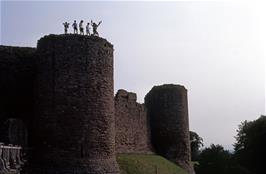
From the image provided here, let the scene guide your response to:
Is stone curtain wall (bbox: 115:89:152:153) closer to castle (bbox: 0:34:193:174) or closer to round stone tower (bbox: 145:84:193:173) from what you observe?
round stone tower (bbox: 145:84:193:173)

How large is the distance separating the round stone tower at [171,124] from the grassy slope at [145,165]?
7.64ft

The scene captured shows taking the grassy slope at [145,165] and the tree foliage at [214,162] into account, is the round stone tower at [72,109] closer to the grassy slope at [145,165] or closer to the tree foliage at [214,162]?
the grassy slope at [145,165]

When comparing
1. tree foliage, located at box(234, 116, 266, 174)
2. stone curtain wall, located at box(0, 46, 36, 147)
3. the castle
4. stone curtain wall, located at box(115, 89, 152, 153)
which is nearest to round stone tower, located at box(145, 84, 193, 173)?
stone curtain wall, located at box(115, 89, 152, 153)

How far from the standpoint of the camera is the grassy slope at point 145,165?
27953 mm

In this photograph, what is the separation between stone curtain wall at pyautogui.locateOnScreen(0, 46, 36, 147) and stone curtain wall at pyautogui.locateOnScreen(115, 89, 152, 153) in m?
8.00

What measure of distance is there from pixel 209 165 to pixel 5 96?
20.5 metres

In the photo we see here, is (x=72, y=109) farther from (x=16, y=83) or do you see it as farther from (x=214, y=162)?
(x=214, y=162)

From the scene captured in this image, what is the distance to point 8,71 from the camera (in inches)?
1021

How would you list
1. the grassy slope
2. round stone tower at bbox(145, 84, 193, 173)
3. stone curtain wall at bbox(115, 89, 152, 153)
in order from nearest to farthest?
the grassy slope < stone curtain wall at bbox(115, 89, 152, 153) < round stone tower at bbox(145, 84, 193, 173)

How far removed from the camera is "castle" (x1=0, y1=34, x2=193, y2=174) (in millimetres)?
23219

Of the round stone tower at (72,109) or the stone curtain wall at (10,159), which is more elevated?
the round stone tower at (72,109)

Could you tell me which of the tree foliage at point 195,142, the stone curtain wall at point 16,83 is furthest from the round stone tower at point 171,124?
the tree foliage at point 195,142

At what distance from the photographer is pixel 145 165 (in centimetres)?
3016

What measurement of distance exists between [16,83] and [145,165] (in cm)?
885
